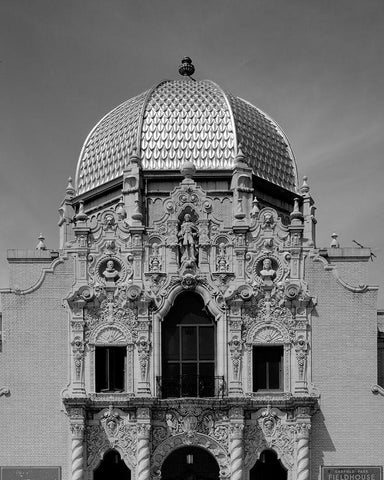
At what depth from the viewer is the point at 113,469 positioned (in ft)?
121

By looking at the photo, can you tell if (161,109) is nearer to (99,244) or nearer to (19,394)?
(99,244)

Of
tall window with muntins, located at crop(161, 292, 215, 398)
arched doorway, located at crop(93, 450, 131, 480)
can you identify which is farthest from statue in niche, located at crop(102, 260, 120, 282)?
arched doorway, located at crop(93, 450, 131, 480)

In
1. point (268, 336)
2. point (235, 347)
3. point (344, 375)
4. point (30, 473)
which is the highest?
point (268, 336)

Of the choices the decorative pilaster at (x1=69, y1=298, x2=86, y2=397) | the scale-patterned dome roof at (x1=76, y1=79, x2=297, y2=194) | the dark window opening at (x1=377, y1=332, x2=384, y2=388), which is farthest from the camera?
the scale-patterned dome roof at (x1=76, y1=79, x2=297, y2=194)

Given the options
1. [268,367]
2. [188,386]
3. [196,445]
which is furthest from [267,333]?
[196,445]

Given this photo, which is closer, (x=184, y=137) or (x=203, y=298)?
(x=203, y=298)

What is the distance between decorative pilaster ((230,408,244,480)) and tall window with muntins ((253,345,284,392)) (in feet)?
4.63

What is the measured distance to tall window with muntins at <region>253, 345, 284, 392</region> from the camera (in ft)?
121

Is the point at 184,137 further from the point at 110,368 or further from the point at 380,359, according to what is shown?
the point at 380,359

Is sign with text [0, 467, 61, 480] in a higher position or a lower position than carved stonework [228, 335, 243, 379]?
lower

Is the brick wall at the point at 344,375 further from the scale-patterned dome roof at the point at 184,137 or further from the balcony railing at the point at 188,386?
the scale-patterned dome roof at the point at 184,137

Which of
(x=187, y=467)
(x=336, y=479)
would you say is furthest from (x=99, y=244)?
(x=336, y=479)

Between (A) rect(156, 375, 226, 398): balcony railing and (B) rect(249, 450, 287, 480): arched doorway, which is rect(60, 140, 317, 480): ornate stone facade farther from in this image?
(B) rect(249, 450, 287, 480): arched doorway

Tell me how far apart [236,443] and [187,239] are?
24.1 feet
